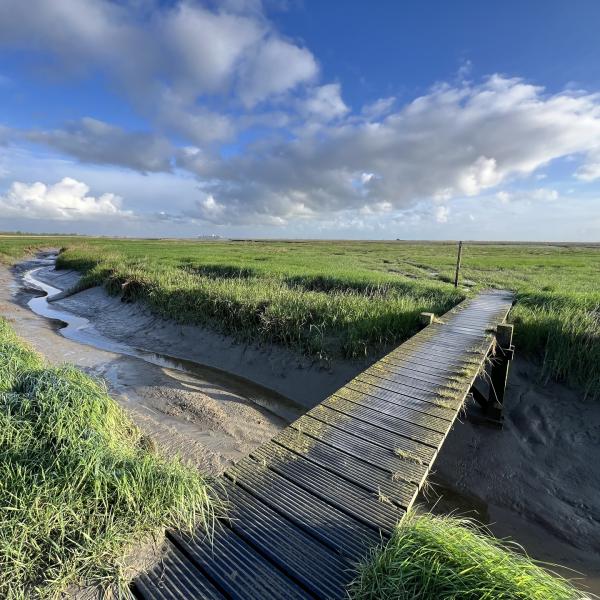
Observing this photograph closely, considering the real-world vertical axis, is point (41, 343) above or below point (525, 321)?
below

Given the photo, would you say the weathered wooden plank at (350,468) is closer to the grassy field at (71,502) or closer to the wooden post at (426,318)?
the grassy field at (71,502)

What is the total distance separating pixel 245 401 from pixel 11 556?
5.94 m

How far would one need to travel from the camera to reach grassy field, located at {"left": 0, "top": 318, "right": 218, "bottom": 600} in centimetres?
241

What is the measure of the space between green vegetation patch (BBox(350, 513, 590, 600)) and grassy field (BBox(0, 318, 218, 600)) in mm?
1363

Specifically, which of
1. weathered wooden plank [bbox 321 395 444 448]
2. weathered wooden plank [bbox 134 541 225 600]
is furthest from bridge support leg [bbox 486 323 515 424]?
weathered wooden plank [bbox 134 541 225 600]

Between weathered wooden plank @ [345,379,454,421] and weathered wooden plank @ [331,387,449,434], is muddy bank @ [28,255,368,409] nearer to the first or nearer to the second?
weathered wooden plank @ [345,379,454,421]

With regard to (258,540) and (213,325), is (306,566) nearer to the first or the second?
(258,540)

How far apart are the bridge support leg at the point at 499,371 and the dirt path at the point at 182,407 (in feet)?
14.7

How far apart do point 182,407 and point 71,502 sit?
460 centimetres

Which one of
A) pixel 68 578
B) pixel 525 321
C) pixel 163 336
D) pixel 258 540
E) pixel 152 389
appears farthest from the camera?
pixel 163 336

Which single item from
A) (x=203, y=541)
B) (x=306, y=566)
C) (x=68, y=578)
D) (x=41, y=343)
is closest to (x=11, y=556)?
(x=68, y=578)

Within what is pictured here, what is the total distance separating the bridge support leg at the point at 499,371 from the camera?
715cm

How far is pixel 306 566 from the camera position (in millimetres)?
2457

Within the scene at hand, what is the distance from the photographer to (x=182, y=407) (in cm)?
741
